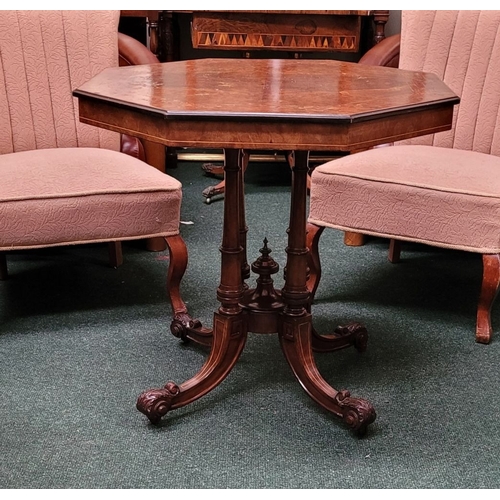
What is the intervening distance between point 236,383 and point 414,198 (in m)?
0.70

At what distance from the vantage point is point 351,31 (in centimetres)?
338

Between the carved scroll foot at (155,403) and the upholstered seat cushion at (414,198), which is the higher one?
the upholstered seat cushion at (414,198)

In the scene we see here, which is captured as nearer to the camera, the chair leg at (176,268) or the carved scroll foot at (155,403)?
the carved scroll foot at (155,403)

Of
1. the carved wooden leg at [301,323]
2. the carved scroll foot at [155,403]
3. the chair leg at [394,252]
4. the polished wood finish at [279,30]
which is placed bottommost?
the chair leg at [394,252]

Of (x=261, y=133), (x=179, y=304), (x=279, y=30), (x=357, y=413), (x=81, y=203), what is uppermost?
(x=261, y=133)

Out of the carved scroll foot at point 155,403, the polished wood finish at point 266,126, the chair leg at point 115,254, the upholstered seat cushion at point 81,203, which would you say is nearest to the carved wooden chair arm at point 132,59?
the chair leg at point 115,254

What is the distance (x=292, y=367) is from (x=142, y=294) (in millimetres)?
797

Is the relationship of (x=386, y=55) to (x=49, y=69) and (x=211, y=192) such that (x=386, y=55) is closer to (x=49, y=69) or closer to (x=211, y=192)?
(x=211, y=192)

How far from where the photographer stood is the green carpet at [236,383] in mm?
1629

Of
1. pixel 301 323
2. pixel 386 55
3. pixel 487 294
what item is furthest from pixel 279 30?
pixel 301 323

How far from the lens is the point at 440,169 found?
223 cm

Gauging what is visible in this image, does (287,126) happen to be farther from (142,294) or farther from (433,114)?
(142,294)

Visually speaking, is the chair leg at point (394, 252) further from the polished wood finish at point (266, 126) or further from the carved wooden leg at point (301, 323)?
the carved wooden leg at point (301, 323)

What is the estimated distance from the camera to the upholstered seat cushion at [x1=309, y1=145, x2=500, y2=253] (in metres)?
2.12
